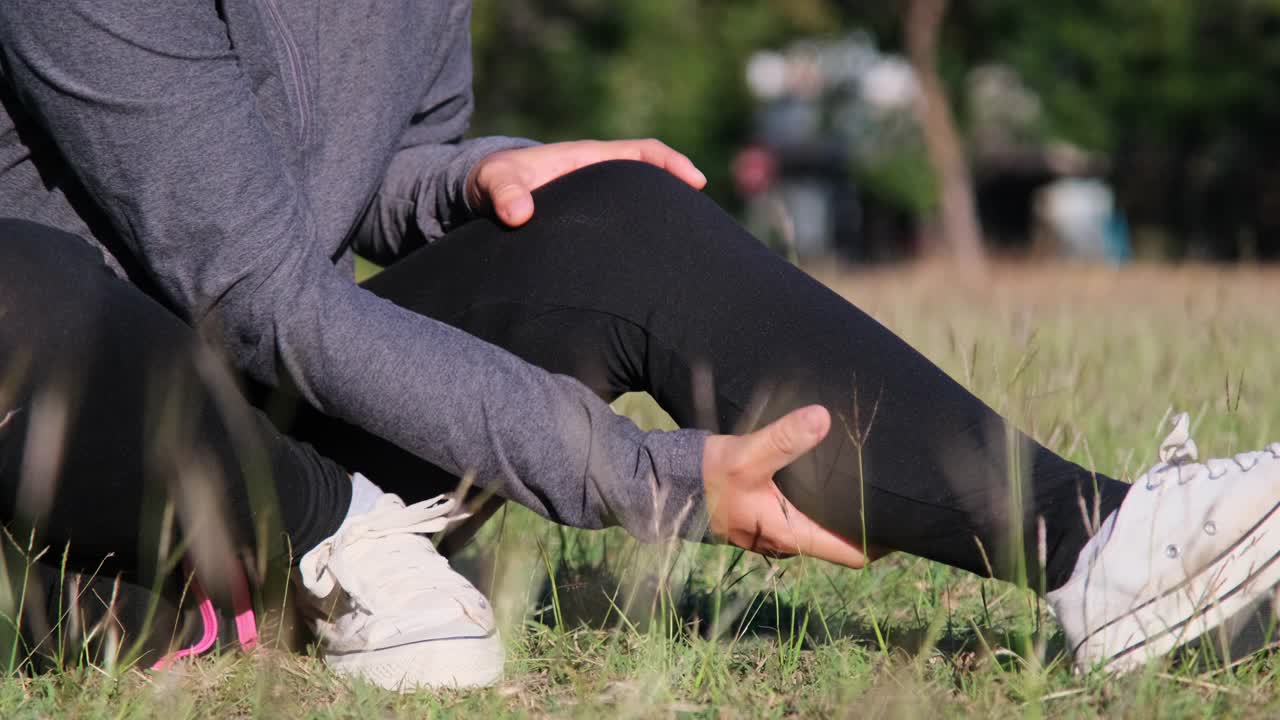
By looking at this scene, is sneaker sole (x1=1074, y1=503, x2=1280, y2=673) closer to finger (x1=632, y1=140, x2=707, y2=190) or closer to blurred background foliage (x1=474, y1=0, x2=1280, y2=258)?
finger (x1=632, y1=140, x2=707, y2=190)

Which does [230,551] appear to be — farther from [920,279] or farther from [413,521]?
[920,279]

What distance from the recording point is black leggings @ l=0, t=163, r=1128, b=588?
51.8 inches

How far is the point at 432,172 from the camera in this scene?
1.82m

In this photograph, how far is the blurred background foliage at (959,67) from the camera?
15.5 meters

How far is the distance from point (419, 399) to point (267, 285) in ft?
0.65

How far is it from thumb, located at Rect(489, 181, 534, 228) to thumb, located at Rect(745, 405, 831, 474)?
1.44 feet

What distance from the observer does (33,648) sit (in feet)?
4.82

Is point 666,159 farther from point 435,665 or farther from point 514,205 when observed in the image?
point 435,665

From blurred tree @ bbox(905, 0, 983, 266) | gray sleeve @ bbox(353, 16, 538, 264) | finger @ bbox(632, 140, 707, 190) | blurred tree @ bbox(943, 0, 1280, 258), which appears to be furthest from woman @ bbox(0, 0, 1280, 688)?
blurred tree @ bbox(943, 0, 1280, 258)

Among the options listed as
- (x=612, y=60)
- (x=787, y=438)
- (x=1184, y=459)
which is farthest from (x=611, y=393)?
(x=612, y=60)

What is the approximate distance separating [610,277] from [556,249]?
9 centimetres

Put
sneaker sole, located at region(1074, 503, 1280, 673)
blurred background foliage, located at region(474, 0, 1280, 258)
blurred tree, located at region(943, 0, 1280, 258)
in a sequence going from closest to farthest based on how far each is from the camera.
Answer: sneaker sole, located at region(1074, 503, 1280, 673) < blurred tree, located at region(943, 0, 1280, 258) < blurred background foliage, located at region(474, 0, 1280, 258)

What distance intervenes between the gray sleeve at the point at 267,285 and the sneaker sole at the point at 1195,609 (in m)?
0.45

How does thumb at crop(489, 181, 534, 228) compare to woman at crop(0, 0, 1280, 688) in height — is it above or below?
above
